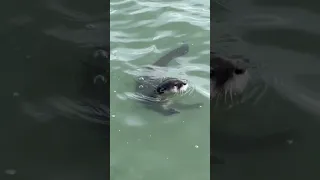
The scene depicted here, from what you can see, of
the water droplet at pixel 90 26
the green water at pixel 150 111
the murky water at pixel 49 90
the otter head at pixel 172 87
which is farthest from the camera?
the water droplet at pixel 90 26

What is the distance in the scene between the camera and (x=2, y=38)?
4.81 meters

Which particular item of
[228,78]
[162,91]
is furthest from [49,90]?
[228,78]

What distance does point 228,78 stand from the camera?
4.39 metres

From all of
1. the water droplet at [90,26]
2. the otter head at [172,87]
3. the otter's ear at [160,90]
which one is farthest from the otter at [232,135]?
the water droplet at [90,26]

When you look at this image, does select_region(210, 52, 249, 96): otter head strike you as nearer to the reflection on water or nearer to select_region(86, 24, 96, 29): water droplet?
the reflection on water

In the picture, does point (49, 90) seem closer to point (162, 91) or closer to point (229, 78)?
point (162, 91)

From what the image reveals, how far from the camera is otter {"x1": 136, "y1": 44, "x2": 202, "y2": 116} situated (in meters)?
4.29

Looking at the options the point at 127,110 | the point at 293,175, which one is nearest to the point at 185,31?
the point at 127,110

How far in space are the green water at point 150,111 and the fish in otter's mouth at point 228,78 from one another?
8 centimetres

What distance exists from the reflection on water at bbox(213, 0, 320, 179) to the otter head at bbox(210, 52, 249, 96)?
0.29 feet

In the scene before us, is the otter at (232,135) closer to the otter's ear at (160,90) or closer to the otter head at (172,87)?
the otter head at (172,87)

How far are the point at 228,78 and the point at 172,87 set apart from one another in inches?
18.9

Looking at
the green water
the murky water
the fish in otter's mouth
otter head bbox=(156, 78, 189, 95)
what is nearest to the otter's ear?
otter head bbox=(156, 78, 189, 95)

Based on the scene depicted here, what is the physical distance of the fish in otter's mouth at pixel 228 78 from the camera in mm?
4344
